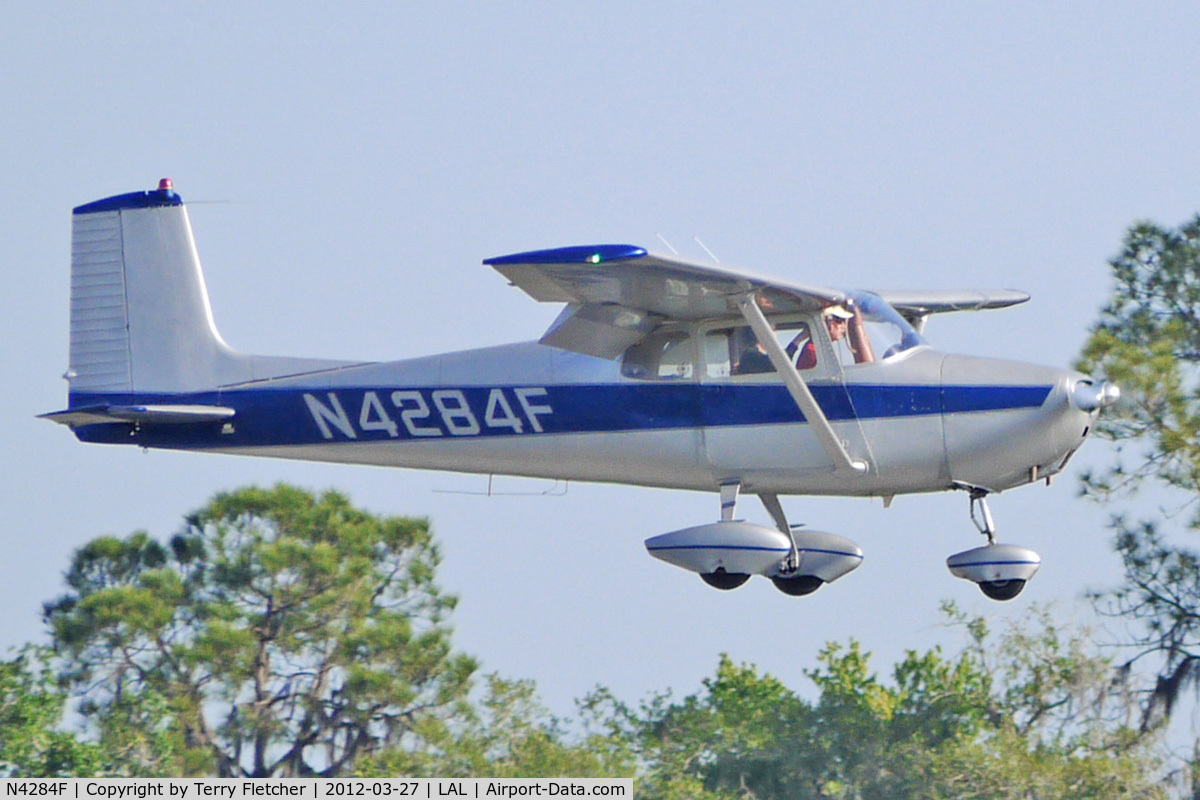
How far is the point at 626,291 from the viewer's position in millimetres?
13711

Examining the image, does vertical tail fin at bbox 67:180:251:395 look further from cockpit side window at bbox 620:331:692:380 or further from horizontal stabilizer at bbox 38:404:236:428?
cockpit side window at bbox 620:331:692:380

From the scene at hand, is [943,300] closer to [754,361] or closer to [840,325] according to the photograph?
[840,325]

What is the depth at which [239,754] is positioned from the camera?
1227 inches

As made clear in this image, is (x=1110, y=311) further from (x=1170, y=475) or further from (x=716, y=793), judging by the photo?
(x=716, y=793)

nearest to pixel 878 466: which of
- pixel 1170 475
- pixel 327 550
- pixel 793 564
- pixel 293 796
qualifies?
pixel 793 564

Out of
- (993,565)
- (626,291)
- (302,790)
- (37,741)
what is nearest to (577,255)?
(626,291)

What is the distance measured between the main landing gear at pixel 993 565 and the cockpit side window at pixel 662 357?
214cm

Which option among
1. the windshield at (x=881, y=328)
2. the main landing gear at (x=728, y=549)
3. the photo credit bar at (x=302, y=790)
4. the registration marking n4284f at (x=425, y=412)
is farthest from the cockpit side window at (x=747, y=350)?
the photo credit bar at (x=302, y=790)

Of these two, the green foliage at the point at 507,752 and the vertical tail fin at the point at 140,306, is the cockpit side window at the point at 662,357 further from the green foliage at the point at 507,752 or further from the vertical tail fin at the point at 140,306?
the green foliage at the point at 507,752

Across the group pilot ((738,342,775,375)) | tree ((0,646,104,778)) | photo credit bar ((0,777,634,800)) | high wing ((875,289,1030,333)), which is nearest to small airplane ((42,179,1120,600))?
pilot ((738,342,775,375))

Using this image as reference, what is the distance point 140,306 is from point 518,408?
3.49 metres

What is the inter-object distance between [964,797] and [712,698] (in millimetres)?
6698

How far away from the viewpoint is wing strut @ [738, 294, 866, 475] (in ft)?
44.9

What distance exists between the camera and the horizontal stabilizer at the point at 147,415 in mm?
15625
